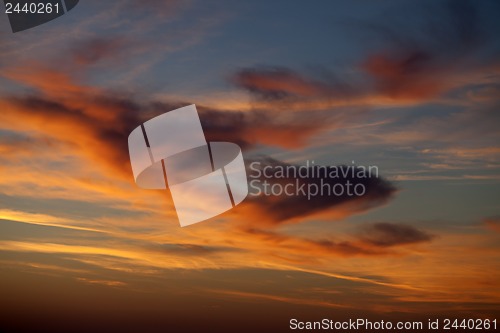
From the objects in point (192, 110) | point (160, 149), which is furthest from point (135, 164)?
point (192, 110)

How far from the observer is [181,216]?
117 ft

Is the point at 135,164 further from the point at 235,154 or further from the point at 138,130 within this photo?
the point at 235,154

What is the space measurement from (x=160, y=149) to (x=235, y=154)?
3552 mm

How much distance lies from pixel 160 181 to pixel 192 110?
4.10 m

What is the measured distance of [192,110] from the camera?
35219mm

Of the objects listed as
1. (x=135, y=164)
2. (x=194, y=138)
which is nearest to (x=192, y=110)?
(x=194, y=138)

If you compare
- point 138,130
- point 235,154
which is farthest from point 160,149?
point 235,154

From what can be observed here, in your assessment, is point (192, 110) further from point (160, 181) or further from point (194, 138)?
point (160, 181)

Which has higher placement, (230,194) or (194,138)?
(194,138)

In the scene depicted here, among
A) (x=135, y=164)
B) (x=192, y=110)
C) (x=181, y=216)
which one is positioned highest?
(x=192, y=110)

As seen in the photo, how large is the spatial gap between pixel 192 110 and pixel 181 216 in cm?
498

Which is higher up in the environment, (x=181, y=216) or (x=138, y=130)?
(x=138, y=130)

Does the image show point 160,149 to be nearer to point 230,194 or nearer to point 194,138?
point 194,138

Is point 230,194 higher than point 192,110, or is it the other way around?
point 192,110
